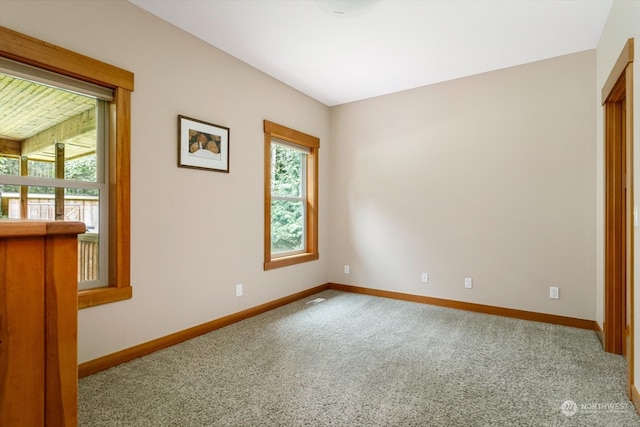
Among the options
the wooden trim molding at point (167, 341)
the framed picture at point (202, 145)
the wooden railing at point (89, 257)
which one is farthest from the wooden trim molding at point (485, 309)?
the wooden railing at point (89, 257)

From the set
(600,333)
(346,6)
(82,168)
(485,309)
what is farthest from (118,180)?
(600,333)

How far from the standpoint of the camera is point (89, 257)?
2453 mm

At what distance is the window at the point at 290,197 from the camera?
12.8ft

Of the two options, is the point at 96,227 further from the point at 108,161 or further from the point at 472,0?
the point at 472,0

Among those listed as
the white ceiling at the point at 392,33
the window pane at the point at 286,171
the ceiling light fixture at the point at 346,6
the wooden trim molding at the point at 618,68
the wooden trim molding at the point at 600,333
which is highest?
the white ceiling at the point at 392,33

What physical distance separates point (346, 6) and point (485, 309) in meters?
3.32

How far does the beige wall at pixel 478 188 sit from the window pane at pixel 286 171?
0.57 metres

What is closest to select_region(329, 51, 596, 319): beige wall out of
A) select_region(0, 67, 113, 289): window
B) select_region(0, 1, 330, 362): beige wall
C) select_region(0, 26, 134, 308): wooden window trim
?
select_region(0, 1, 330, 362): beige wall

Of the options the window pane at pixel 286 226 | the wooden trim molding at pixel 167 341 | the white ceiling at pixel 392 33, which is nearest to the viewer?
the wooden trim molding at pixel 167 341

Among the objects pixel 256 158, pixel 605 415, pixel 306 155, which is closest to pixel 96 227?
pixel 256 158

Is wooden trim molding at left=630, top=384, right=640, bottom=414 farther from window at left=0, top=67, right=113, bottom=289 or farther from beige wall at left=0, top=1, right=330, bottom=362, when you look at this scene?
window at left=0, top=67, right=113, bottom=289

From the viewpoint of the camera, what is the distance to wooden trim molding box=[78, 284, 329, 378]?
2.31m
